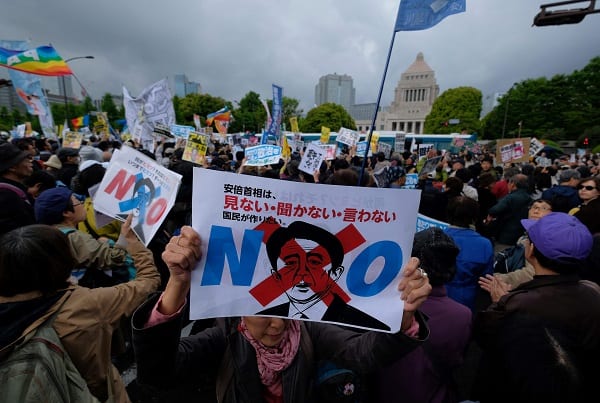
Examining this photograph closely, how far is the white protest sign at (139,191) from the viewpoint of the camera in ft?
6.60

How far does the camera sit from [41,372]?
120 cm

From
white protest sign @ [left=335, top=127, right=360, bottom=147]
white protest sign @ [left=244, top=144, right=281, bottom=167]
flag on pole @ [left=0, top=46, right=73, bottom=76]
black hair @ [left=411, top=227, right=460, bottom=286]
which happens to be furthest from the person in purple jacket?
flag on pole @ [left=0, top=46, right=73, bottom=76]

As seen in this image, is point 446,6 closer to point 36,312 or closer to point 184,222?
point 184,222

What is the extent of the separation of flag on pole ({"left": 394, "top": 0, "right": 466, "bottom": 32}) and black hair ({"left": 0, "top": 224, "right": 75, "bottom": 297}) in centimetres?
347

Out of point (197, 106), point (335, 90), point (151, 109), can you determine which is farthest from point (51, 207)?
point (335, 90)

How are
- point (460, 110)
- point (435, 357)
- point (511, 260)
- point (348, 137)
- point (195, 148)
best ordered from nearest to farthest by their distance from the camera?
1. point (435, 357)
2. point (511, 260)
3. point (195, 148)
4. point (348, 137)
5. point (460, 110)

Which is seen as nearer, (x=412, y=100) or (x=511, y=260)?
(x=511, y=260)

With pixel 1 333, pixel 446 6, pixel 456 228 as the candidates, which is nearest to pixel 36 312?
pixel 1 333

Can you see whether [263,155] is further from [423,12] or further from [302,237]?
[302,237]

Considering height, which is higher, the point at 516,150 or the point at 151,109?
the point at 151,109

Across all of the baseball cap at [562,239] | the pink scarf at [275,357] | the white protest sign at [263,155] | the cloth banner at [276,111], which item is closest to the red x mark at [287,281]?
the pink scarf at [275,357]

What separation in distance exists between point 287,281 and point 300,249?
0.15 meters

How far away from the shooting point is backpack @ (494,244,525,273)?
3.13m

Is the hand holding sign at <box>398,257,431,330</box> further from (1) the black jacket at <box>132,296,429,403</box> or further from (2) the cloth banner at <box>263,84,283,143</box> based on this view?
(2) the cloth banner at <box>263,84,283,143</box>
